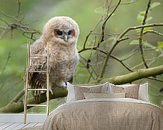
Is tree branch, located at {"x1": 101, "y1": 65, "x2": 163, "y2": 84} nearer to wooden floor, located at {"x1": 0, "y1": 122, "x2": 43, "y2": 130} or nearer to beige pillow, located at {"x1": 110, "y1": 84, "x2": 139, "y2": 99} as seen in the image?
beige pillow, located at {"x1": 110, "y1": 84, "x2": 139, "y2": 99}

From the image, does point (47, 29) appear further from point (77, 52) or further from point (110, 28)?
point (110, 28)

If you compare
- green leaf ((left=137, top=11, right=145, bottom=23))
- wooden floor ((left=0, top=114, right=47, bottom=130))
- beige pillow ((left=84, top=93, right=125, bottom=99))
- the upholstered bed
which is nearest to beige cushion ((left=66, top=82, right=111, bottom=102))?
beige pillow ((left=84, top=93, right=125, bottom=99))

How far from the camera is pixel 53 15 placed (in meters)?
5.09

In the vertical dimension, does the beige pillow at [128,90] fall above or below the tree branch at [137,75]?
below

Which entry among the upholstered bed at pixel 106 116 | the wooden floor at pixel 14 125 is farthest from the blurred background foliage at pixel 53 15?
the upholstered bed at pixel 106 116

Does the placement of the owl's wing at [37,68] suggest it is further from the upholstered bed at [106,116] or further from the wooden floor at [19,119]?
the upholstered bed at [106,116]

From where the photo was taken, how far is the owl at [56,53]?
4852 millimetres

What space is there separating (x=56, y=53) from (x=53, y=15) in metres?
0.55

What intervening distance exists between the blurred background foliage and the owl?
15cm

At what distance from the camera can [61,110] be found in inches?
127

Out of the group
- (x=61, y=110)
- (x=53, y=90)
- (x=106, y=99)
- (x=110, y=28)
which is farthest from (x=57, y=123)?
(x=110, y=28)

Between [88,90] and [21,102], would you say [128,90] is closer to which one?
[88,90]

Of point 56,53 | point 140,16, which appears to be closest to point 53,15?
point 56,53

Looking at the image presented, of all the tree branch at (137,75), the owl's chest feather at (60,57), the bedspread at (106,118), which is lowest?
the bedspread at (106,118)
